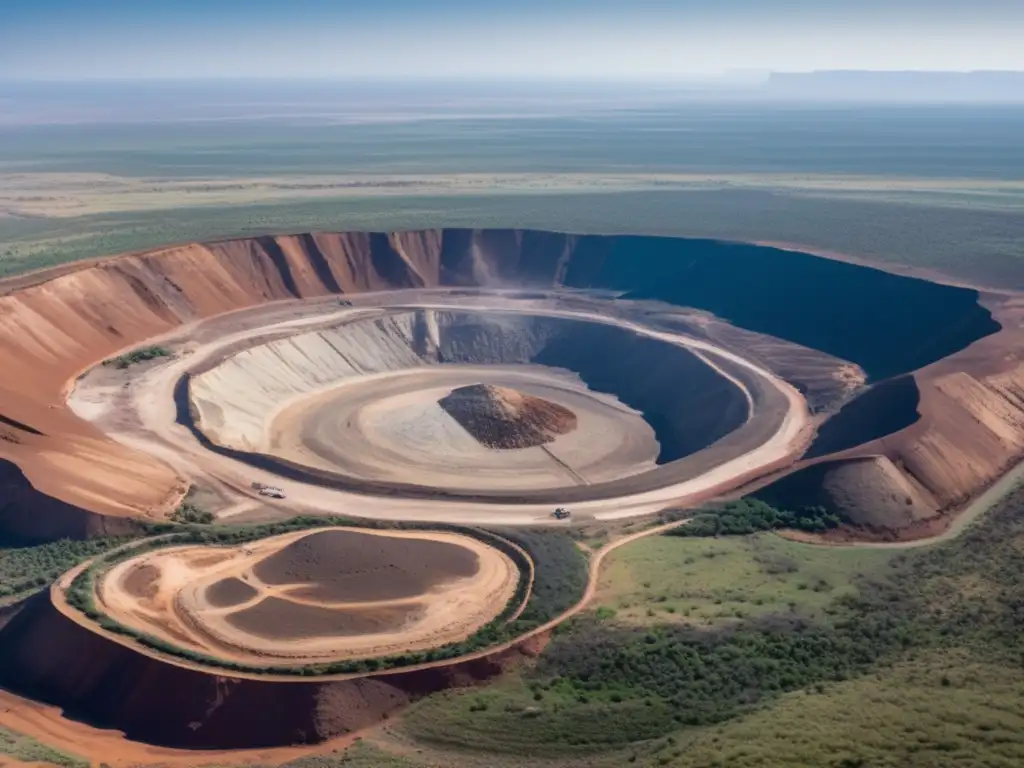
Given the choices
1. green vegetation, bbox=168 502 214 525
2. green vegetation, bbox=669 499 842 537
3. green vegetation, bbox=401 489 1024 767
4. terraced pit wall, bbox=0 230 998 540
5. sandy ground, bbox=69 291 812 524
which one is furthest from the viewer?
terraced pit wall, bbox=0 230 998 540

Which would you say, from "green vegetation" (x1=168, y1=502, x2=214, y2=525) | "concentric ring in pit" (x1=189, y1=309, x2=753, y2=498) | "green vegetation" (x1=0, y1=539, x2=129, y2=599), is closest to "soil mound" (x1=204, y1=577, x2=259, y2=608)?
"green vegetation" (x1=0, y1=539, x2=129, y2=599)

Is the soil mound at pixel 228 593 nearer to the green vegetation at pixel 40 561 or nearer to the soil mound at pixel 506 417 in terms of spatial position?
the green vegetation at pixel 40 561

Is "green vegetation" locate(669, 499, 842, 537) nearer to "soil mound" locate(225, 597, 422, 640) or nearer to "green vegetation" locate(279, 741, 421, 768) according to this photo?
"soil mound" locate(225, 597, 422, 640)

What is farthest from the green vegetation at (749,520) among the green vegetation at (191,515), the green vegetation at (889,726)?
the green vegetation at (191,515)

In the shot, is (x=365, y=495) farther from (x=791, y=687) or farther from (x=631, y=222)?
(x=631, y=222)

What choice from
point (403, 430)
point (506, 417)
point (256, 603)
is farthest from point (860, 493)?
point (403, 430)

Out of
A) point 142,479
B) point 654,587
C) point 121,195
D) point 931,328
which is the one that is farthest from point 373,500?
point 121,195

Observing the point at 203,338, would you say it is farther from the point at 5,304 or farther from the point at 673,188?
the point at 673,188
